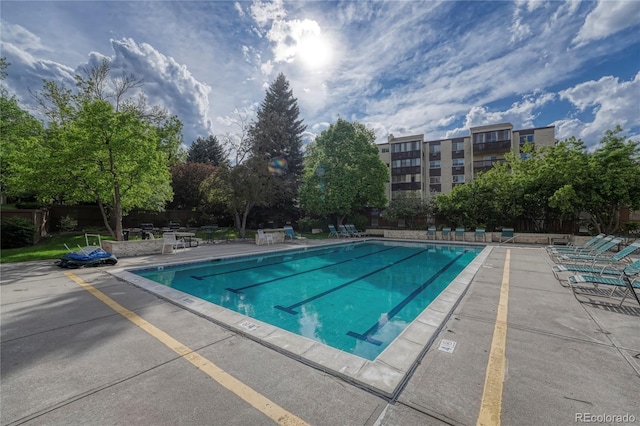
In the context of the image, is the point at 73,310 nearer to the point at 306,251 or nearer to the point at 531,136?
the point at 306,251

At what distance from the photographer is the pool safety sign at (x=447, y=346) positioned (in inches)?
128

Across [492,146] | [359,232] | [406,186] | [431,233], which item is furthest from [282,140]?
[492,146]

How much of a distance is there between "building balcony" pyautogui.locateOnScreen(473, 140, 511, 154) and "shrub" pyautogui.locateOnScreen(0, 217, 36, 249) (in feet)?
136

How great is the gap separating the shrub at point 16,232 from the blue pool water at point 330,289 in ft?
28.1

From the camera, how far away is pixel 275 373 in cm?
279

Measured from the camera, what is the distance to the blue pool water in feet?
16.6

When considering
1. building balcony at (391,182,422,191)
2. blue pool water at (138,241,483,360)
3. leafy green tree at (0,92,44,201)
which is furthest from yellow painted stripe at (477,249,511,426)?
building balcony at (391,182,422,191)

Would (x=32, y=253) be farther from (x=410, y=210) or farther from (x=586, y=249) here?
(x=586, y=249)

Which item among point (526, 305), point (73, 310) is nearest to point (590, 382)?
point (526, 305)

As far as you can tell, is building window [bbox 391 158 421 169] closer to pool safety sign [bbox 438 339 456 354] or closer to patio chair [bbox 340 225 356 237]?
patio chair [bbox 340 225 356 237]

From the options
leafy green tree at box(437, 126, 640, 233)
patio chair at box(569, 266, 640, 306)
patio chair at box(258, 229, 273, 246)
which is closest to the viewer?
patio chair at box(569, 266, 640, 306)

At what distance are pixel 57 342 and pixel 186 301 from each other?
1909 mm

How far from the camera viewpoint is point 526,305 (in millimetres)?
4926

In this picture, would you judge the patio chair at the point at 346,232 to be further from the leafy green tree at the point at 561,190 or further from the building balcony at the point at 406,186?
the building balcony at the point at 406,186
